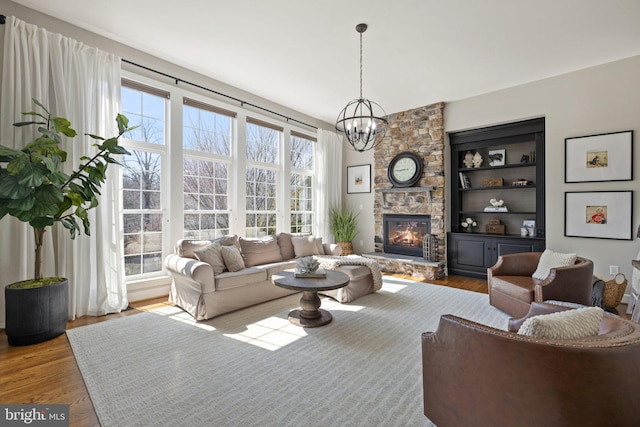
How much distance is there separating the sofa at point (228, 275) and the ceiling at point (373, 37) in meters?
2.49

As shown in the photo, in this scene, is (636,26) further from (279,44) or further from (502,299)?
(279,44)

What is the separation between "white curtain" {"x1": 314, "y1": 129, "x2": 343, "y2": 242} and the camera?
258 inches

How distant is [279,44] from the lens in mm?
3582

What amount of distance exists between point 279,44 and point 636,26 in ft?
12.9

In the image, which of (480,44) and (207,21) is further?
(480,44)

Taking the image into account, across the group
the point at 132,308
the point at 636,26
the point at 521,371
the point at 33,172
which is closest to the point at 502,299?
the point at 521,371

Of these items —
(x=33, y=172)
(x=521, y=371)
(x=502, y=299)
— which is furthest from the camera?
(x=502, y=299)

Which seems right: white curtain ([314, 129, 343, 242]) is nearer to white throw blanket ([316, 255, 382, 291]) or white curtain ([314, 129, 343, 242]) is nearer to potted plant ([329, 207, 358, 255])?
potted plant ([329, 207, 358, 255])

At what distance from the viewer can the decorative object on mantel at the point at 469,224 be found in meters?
5.57

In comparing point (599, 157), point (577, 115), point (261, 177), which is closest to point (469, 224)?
point (599, 157)

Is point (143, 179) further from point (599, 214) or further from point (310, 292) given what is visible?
point (599, 214)

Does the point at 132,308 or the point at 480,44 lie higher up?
the point at 480,44

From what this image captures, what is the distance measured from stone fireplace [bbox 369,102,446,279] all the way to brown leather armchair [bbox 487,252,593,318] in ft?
5.35

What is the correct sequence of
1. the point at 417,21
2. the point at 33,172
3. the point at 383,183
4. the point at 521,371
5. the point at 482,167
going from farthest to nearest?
the point at 383,183
the point at 482,167
the point at 417,21
the point at 33,172
the point at 521,371
